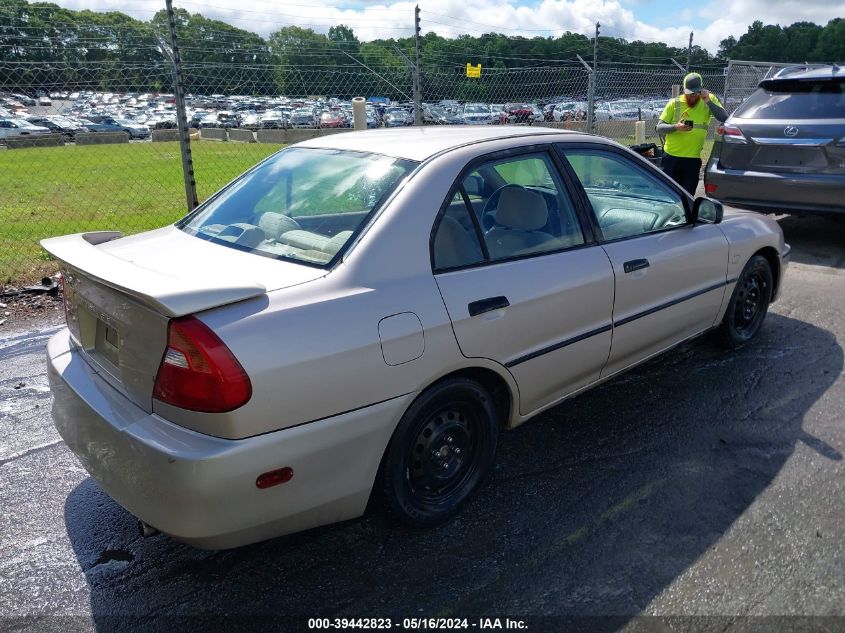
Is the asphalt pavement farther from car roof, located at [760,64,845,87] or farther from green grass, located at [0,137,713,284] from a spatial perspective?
car roof, located at [760,64,845,87]

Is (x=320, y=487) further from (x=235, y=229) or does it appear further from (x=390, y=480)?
(x=235, y=229)

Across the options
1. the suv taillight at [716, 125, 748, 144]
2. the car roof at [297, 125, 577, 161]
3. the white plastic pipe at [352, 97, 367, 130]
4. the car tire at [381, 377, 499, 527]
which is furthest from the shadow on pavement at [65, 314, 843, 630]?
the white plastic pipe at [352, 97, 367, 130]

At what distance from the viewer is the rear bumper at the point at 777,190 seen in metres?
6.83

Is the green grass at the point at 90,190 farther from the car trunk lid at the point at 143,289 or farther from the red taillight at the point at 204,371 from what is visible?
the red taillight at the point at 204,371

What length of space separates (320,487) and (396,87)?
7351mm

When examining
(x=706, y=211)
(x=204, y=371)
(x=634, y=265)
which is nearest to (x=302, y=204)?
(x=204, y=371)

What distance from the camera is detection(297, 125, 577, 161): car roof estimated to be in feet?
10.3

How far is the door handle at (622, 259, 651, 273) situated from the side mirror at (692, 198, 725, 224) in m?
0.68

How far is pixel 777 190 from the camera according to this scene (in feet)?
23.5

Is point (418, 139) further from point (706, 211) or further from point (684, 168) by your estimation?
point (684, 168)

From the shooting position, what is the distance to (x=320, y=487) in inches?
96.3

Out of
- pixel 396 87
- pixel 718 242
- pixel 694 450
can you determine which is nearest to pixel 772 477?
pixel 694 450

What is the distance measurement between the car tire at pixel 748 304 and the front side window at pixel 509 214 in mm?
1787

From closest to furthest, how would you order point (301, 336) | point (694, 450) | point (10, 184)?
1. point (301, 336)
2. point (694, 450)
3. point (10, 184)
